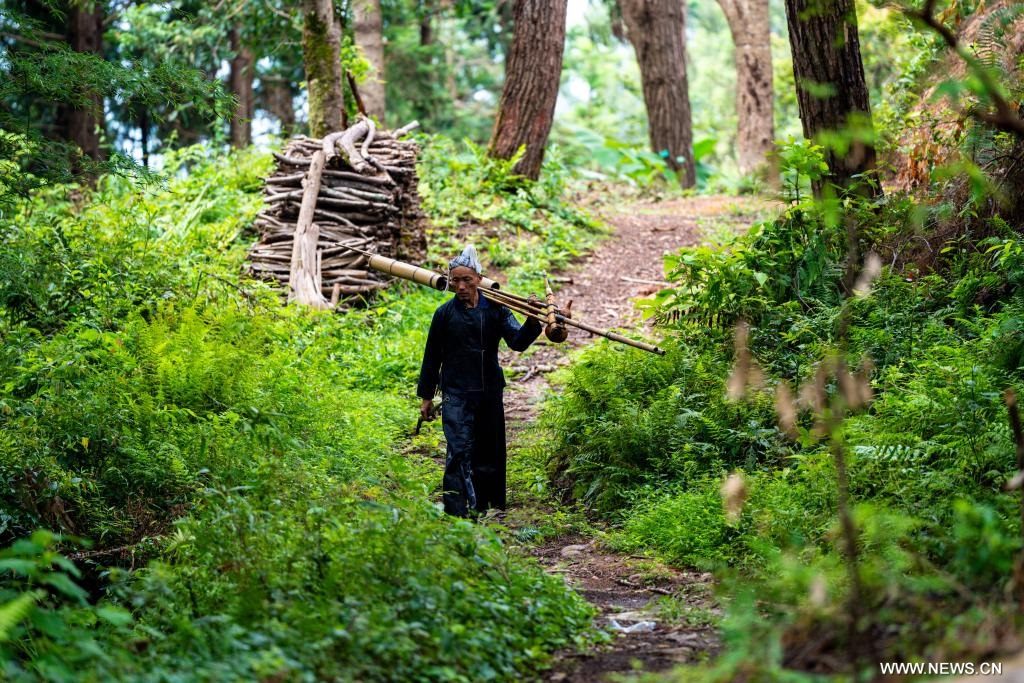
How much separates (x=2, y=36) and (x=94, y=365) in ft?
9.26

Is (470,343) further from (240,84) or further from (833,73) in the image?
(240,84)

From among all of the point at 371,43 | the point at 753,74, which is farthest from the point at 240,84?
the point at 753,74

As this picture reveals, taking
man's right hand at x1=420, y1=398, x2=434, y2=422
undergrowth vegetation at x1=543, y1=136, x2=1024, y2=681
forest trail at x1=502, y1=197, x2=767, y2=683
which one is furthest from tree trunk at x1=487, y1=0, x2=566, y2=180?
man's right hand at x1=420, y1=398, x2=434, y2=422

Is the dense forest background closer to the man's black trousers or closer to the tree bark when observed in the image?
the man's black trousers

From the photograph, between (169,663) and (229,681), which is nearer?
(229,681)

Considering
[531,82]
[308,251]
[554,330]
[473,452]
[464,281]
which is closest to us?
[554,330]

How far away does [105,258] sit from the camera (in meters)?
11.7

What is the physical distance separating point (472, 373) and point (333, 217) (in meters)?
6.72

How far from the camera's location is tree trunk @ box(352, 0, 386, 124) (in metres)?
20.6

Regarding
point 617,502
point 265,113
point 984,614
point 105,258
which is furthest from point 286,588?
point 265,113

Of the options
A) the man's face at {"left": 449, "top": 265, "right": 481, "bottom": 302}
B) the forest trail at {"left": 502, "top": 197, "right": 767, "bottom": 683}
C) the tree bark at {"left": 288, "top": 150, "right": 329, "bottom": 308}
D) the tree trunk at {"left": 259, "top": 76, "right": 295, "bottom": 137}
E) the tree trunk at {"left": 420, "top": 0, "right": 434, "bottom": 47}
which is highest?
the tree trunk at {"left": 420, "top": 0, "right": 434, "bottom": 47}

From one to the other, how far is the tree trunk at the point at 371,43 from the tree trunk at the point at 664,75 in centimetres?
504

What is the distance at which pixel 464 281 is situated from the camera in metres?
7.96

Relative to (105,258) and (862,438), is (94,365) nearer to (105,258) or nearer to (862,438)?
(105,258)
